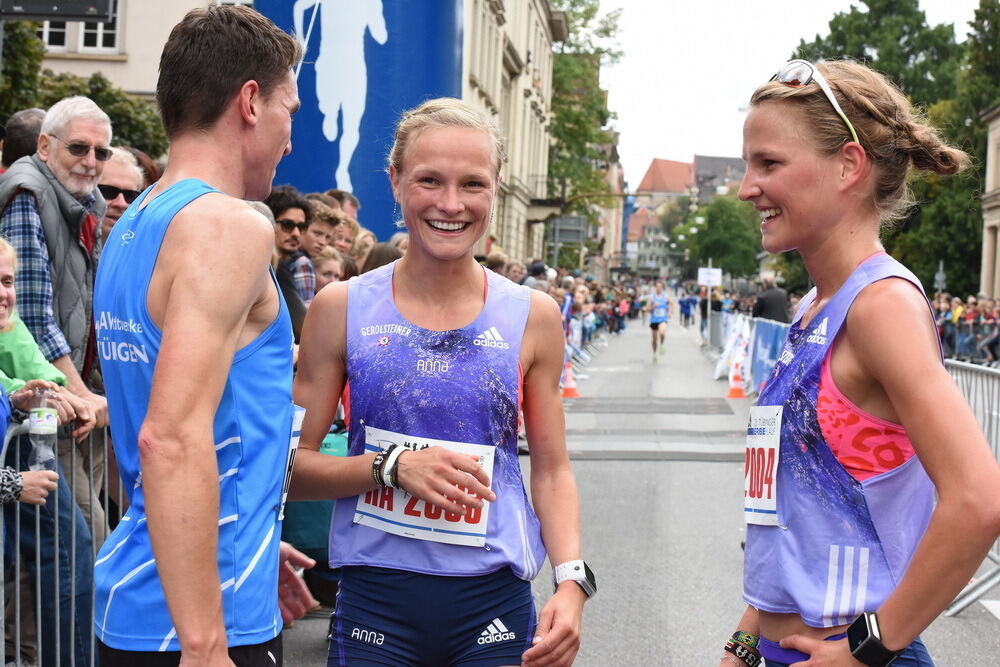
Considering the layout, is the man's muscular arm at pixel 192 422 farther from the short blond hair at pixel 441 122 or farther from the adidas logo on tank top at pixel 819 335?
the adidas logo on tank top at pixel 819 335

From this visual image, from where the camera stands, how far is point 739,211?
125 m

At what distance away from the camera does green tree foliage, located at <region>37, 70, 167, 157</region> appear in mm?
21219

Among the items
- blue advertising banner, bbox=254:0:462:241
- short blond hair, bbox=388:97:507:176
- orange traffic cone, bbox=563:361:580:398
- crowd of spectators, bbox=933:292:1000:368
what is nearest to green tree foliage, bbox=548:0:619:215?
crowd of spectators, bbox=933:292:1000:368

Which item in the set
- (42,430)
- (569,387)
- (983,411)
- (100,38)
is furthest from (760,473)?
(100,38)

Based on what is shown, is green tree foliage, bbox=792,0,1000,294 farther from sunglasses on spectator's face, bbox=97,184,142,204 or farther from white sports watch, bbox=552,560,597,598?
white sports watch, bbox=552,560,597,598

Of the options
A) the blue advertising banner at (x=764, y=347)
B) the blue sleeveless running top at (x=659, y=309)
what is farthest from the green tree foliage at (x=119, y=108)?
the blue sleeveless running top at (x=659, y=309)

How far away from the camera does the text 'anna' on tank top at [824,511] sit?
7.30 feet

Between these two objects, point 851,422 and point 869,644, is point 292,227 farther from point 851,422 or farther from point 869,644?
point 869,644

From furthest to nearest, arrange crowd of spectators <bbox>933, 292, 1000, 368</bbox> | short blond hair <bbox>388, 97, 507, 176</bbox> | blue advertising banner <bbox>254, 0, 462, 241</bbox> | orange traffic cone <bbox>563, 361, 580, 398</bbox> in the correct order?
crowd of spectators <bbox>933, 292, 1000, 368</bbox>
orange traffic cone <bbox>563, 361, 580, 398</bbox>
blue advertising banner <bbox>254, 0, 462, 241</bbox>
short blond hair <bbox>388, 97, 507, 176</bbox>

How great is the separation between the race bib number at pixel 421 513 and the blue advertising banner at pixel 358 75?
243 inches

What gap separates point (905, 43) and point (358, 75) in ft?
212

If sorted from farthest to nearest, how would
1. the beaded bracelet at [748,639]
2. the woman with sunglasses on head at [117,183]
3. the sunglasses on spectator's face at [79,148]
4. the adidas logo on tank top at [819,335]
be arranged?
the woman with sunglasses on head at [117,183], the sunglasses on spectator's face at [79,148], the beaded bracelet at [748,639], the adidas logo on tank top at [819,335]

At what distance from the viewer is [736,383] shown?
2081 cm

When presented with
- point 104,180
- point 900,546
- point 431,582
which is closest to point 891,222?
point 900,546
